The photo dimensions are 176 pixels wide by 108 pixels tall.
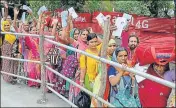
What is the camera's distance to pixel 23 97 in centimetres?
479

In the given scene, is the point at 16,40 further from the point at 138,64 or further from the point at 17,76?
the point at 138,64

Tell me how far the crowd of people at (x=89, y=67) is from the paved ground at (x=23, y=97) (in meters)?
0.15

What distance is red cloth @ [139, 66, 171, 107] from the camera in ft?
10.7

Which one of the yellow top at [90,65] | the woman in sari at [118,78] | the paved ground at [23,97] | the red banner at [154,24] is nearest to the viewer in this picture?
the woman in sari at [118,78]

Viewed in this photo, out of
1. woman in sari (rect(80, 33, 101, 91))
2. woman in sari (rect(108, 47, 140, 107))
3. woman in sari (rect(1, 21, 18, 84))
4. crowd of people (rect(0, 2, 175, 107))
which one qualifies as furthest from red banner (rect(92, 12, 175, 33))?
woman in sari (rect(108, 47, 140, 107))

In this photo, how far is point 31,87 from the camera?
17.5 feet

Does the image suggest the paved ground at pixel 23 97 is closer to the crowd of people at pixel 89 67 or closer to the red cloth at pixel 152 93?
the crowd of people at pixel 89 67

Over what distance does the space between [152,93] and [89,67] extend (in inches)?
32.8

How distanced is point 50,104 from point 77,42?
0.90 metres

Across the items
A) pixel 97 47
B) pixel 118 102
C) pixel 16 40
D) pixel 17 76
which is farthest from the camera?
pixel 16 40

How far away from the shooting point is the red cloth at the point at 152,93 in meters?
3.26

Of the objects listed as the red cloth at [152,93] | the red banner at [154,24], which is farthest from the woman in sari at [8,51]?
the red banner at [154,24]

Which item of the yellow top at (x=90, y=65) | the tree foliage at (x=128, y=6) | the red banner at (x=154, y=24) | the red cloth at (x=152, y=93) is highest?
the tree foliage at (x=128, y=6)

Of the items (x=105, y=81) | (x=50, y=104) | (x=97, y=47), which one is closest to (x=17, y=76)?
(x=50, y=104)
